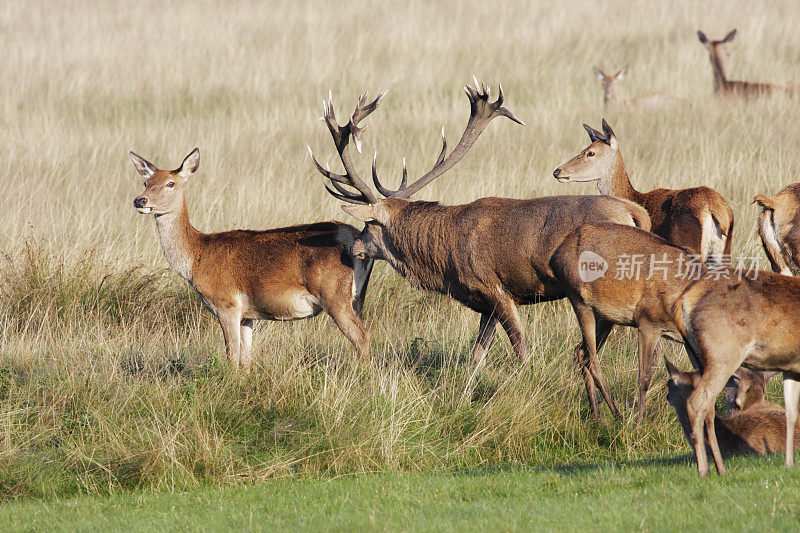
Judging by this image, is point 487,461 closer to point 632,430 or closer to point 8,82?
point 632,430

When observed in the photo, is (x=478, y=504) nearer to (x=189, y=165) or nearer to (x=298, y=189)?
(x=189, y=165)

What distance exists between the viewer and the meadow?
21.2 feet

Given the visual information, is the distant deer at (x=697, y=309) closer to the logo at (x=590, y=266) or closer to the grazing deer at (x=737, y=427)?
the logo at (x=590, y=266)

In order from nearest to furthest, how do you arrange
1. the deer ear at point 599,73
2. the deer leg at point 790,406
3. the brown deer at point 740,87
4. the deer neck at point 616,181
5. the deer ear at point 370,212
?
the deer leg at point 790,406, the deer ear at point 370,212, the deer neck at point 616,181, the brown deer at point 740,87, the deer ear at point 599,73

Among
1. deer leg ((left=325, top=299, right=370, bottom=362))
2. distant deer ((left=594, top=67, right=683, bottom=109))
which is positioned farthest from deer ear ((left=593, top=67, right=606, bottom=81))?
deer leg ((left=325, top=299, right=370, bottom=362))

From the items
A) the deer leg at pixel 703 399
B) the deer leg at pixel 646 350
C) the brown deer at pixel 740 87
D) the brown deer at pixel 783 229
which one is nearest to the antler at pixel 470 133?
the brown deer at pixel 783 229

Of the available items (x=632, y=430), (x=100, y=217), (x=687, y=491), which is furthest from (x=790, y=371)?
(x=100, y=217)

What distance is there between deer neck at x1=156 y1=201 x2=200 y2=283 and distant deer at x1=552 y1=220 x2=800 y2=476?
3.25 metres

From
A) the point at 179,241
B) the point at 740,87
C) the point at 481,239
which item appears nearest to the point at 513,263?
the point at 481,239

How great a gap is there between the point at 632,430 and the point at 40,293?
220 inches

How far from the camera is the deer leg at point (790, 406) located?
553 cm

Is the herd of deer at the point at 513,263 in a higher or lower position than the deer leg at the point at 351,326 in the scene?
higher

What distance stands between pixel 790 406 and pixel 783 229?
8.85 ft

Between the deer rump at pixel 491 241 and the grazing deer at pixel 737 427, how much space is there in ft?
4.39
